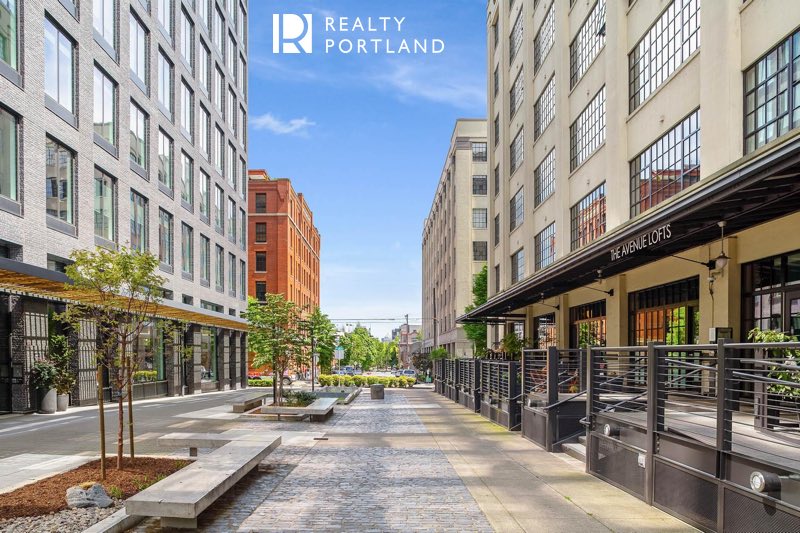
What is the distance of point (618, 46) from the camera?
21188 millimetres

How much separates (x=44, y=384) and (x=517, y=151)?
26665mm

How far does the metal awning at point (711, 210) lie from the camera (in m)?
9.64

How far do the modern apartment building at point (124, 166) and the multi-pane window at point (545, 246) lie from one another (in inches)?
673

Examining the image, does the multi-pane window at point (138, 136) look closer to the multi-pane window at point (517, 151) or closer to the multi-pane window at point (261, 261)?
the multi-pane window at point (517, 151)

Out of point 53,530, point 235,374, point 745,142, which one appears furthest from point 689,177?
point 235,374

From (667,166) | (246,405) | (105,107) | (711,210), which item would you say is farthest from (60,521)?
(105,107)

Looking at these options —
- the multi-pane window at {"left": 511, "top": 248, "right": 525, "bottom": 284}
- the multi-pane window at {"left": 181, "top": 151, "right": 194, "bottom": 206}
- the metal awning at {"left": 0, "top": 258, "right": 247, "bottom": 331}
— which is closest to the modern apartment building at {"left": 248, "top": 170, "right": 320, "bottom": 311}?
the multi-pane window at {"left": 181, "top": 151, "right": 194, "bottom": 206}

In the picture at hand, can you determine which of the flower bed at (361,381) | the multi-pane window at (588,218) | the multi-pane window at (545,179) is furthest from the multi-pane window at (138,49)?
the flower bed at (361,381)

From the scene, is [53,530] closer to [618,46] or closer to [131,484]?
[131,484]

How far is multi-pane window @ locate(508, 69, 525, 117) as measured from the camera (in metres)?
35.9

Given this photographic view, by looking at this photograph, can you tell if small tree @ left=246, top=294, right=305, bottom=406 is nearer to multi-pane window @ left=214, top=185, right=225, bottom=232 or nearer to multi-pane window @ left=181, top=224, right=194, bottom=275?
multi-pane window @ left=181, top=224, right=194, bottom=275

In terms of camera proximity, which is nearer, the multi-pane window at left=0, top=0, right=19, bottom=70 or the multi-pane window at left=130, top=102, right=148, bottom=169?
the multi-pane window at left=0, top=0, right=19, bottom=70

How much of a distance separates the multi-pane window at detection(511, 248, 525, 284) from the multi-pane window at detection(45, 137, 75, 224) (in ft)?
72.7

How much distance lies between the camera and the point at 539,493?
948cm
